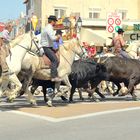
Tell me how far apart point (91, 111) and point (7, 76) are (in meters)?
2.44

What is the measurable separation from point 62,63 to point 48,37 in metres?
1.02

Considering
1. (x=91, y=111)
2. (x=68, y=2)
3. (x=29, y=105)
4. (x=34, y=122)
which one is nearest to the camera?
(x=34, y=122)

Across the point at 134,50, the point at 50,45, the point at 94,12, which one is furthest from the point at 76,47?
the point at 94,12

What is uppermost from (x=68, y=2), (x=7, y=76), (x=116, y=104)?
(x=68, y=2)

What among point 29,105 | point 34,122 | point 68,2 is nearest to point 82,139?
point 34,122

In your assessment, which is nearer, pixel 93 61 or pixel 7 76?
pixel 7 76

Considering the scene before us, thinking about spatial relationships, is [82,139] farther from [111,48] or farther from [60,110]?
[111,48]

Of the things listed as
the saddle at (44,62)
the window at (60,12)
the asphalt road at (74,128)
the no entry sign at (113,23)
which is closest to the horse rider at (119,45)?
the saddle at (44,62)

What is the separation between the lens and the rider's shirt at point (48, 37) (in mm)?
15148

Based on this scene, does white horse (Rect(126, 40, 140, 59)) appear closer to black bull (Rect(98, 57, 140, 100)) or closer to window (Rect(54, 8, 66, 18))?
black bull (Rect(98, 57, 140, 100))

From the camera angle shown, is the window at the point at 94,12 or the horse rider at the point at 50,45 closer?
the horse rider at the point at 50,45

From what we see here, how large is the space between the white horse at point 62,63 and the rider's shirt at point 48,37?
485 millimetres

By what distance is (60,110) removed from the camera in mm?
14516

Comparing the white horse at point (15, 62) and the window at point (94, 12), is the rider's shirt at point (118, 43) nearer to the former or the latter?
the white horse at point (15, 62)
